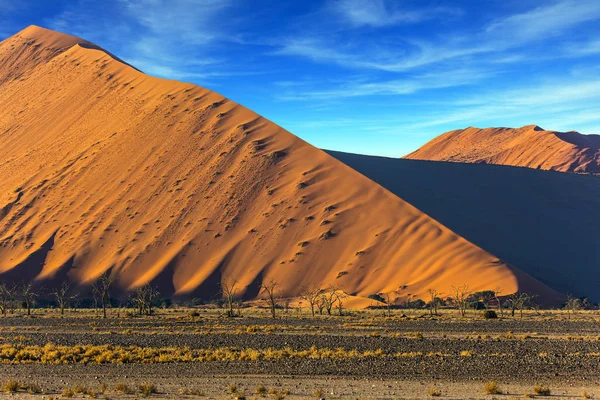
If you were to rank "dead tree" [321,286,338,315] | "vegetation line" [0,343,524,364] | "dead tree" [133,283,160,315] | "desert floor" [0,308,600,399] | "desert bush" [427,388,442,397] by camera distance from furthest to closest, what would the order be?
"dead tree" [133,283,160,315] < "dead tree" [321,286,338,315] < "vegetation line" [0,343,524,364] < "desert floor" [0,308,600,399] < "desert bush" [427,388,442,397]

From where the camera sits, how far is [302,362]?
824 inches

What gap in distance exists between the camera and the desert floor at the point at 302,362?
15500 mm

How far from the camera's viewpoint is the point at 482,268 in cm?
6153

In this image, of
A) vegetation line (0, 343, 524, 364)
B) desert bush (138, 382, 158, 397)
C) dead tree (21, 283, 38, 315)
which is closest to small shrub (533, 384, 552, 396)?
vegetation line (0, 343, 524, 364)

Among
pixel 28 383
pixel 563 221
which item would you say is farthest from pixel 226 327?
pixel 563 221

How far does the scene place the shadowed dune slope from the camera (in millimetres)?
77688

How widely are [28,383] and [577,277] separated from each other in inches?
2912

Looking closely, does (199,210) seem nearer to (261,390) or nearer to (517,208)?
(517,208)

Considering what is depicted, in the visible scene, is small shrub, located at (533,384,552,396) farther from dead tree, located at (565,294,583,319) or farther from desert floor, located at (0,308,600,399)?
dead tree, located at (565,294,583,319)

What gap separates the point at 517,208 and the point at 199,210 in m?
49.1

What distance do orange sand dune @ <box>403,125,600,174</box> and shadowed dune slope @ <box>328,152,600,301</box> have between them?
41.4 meters

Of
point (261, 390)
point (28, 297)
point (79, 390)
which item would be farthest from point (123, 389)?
point (28, 297)

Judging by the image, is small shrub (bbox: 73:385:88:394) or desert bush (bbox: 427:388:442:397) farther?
small shrub (bbox: 73:385:88:394)

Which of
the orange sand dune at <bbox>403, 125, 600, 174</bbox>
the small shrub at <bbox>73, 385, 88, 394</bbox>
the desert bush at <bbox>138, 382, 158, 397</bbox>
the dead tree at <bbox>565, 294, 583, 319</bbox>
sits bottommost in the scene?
the dead tree at <bbox>565, 294, 583, 319</bbox>
